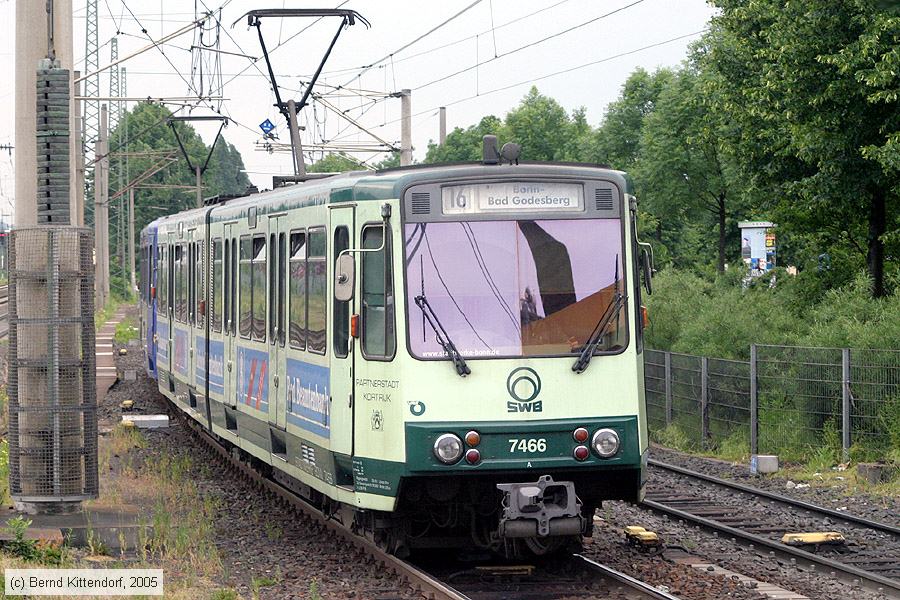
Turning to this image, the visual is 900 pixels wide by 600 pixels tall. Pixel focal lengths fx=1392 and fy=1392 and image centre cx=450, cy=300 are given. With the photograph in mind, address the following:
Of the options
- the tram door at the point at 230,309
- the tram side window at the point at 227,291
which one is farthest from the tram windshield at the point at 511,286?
the tram side window at the point at 227,291

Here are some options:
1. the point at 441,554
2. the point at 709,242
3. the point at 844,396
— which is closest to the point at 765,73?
the point at 844,396

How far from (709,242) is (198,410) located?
37.5 metres

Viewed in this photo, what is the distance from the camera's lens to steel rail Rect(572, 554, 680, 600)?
9125mm

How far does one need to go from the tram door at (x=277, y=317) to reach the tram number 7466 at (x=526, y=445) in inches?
114

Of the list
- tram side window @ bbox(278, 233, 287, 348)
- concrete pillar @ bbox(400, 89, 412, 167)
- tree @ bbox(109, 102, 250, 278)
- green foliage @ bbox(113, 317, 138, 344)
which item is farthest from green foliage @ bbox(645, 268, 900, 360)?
tree @ bbox(109, 102, 250, 278)

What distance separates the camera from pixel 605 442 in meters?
9.71

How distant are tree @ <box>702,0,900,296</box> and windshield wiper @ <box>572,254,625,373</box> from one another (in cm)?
1054

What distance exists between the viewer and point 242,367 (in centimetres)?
1370

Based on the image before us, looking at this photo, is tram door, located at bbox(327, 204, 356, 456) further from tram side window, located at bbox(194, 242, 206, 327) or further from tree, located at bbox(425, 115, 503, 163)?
tree, located at bbox(425, 115, 503, 163)

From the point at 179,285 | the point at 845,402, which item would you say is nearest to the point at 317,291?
the point at 179,285

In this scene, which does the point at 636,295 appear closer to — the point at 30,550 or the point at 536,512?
the point at 536,512

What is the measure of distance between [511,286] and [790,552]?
3.62 meters

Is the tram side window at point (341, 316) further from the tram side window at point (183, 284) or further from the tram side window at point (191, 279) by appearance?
the tram side window at point (183, 284)

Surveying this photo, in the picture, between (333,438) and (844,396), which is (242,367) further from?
(844,396)
